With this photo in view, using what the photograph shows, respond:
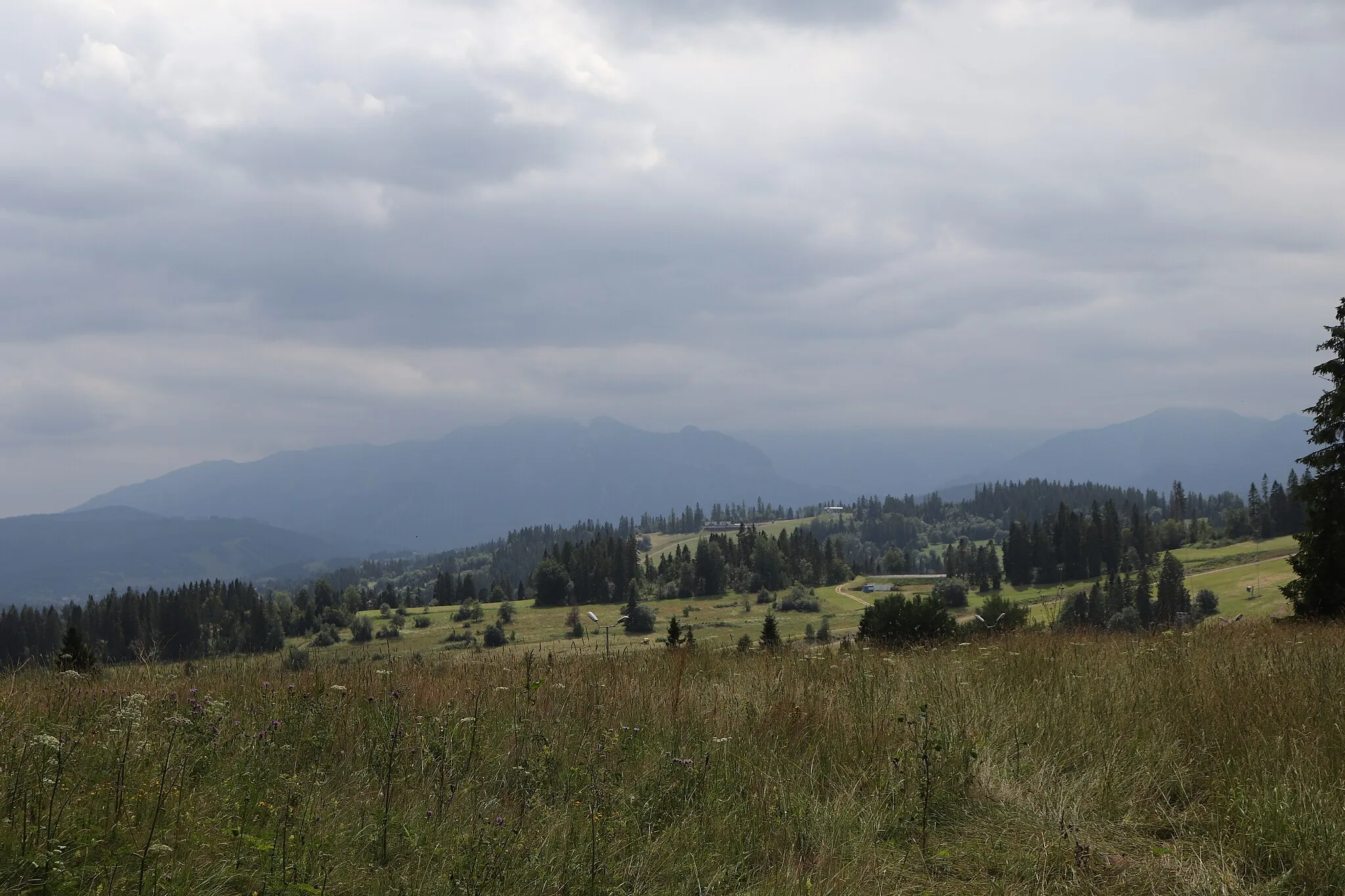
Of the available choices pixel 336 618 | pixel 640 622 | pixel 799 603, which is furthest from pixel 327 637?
pixel 799 603

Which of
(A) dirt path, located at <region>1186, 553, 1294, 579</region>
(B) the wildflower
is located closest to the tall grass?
(B) the wildflower

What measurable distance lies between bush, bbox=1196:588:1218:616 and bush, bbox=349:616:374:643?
446ft

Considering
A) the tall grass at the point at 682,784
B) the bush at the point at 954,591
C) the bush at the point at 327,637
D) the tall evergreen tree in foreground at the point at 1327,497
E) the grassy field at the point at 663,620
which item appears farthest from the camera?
the bush at the point at 954,591

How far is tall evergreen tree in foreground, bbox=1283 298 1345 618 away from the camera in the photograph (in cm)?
2403

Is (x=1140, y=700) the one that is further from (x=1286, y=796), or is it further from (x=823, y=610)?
(x=823, y=610)

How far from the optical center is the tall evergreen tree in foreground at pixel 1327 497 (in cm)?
2403

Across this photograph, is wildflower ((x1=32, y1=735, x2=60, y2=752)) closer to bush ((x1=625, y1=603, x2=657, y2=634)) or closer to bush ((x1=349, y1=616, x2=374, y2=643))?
bush ((x1=349, y1=616, x2=374, y2=643))

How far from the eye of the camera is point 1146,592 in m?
120

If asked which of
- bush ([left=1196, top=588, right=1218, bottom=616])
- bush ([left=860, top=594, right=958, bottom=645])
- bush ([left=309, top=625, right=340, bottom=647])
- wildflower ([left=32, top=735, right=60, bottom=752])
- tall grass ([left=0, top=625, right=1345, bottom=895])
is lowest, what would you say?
bush ([left=309, top=625, right=340, bottom=647])

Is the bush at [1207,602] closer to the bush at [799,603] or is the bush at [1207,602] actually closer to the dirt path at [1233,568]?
the dirt path at [1233,568]

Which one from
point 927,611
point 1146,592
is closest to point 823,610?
point 1146,592

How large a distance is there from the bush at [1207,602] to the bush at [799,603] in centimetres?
8513

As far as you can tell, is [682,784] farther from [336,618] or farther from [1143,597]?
[336,618]

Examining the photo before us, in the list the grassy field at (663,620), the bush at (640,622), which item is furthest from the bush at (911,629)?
the bush at (640,622)
